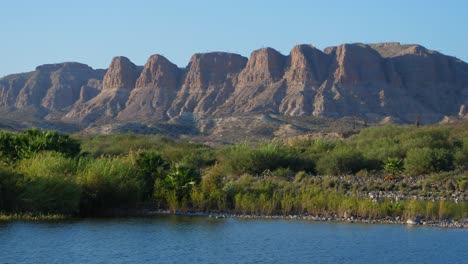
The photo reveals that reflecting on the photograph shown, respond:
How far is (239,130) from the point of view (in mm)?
101625

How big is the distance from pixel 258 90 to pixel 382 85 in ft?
87.7

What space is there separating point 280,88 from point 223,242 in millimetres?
128519

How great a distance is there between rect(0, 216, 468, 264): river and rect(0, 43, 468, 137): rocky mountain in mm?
103232

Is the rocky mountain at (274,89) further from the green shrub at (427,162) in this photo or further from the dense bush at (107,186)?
the dense bush at (107,186)

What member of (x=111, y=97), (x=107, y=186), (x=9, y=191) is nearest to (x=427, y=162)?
(x=107, y=186)

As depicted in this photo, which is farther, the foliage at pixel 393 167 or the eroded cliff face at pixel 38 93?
the eroded cliff face at pixel 38 93

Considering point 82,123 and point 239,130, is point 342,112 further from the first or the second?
point 82,123

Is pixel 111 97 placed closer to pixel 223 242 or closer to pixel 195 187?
pixel 195 187

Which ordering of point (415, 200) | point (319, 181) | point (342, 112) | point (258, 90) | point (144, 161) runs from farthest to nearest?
point (258, 90) < point (342, 112) < point (319, 181) < point (144, 161) < point (415, 200)

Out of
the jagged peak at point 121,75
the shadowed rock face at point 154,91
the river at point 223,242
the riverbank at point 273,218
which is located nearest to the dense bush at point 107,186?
the riverbank at point 273,218

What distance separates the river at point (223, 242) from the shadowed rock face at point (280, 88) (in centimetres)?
10645

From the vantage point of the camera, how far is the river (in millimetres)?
19000

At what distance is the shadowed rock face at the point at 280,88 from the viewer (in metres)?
140

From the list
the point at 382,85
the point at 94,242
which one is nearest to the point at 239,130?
the point at 382,85
